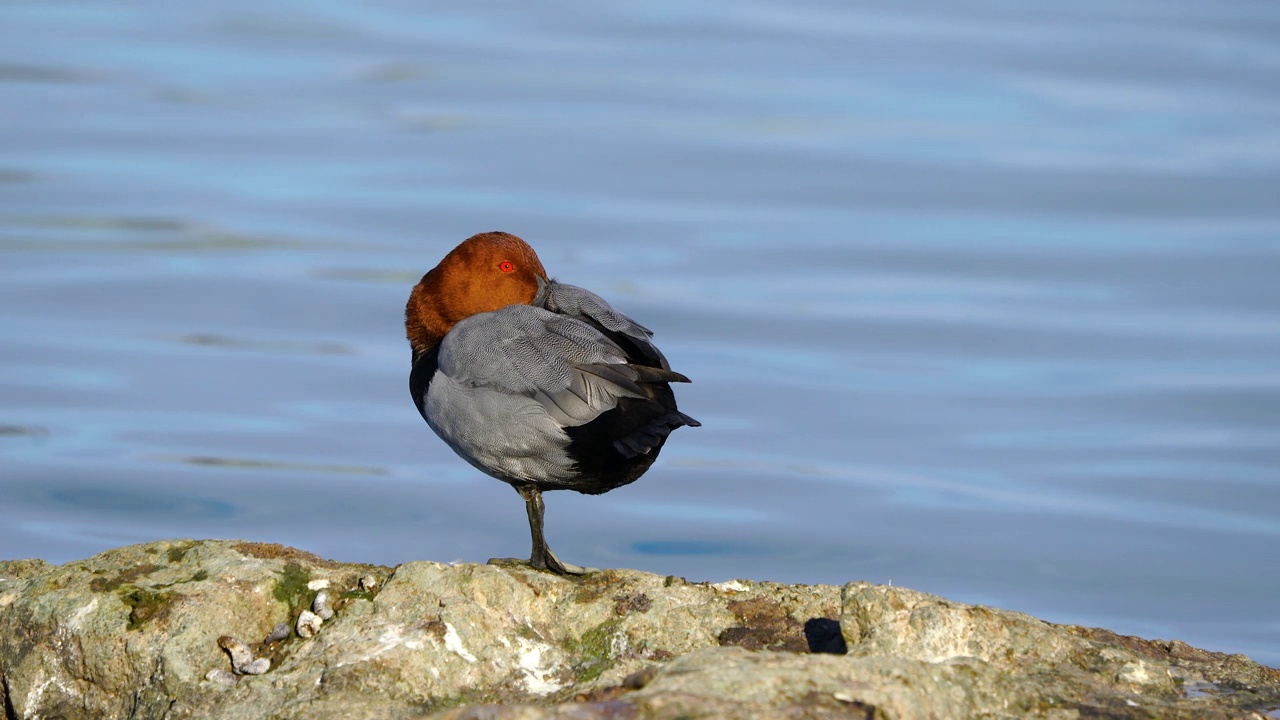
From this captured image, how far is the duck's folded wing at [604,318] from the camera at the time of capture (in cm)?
518

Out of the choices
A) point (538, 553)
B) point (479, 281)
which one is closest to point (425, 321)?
point (479, 281)

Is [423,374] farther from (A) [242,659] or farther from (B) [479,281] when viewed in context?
(A) [242,659]

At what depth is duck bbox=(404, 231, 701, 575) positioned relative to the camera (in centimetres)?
490

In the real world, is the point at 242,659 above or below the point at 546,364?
below

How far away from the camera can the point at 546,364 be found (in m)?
4.98

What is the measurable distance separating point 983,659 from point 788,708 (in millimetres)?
915

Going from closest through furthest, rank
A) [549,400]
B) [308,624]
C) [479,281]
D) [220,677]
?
[220,677] → [308,624] → [549,400] → [479,281]

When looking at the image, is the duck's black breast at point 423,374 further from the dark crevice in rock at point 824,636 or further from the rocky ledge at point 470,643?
the dark crevice in rock at point 824,636

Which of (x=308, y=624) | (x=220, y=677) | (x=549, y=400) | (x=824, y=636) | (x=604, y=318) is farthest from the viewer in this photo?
(x=604, y=318)

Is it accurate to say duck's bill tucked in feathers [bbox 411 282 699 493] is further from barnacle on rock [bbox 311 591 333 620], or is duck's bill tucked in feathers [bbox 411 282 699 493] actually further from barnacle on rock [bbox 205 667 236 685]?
barnacle on rock [bbox 205 667 236 685]

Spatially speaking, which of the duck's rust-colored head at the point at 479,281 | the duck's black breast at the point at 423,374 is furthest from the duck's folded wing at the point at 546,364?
Result: the duck's rust-colored head at the point at 479,281

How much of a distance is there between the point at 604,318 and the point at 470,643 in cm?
176

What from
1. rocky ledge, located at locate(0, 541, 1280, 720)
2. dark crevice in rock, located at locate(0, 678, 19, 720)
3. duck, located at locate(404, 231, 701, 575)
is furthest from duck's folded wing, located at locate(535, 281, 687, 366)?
dark crevice in rock, located at locate(0, 678, 19, 720)

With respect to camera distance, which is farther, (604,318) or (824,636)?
(604,318)
